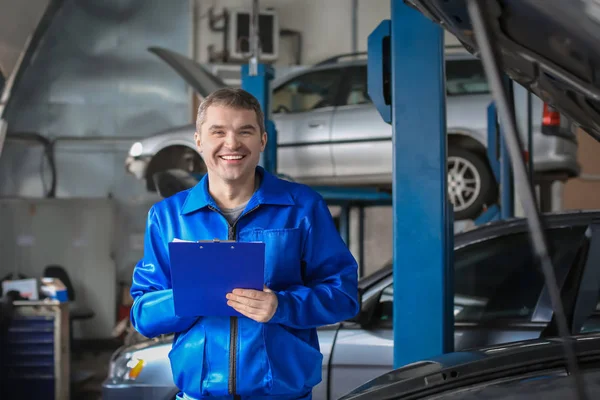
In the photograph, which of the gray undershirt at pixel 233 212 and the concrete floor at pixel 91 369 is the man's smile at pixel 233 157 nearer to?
the gray undershirt at pixel 233 212

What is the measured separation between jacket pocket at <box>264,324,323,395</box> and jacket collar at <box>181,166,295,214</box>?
0.91 feet

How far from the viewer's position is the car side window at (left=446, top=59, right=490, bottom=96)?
5506mm

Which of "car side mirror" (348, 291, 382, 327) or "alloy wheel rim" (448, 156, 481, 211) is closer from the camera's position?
"car side mirror" (348, 291, 382, 327)

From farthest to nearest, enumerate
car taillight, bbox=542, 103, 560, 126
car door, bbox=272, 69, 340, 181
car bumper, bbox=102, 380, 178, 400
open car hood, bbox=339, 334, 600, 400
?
car door, bbox=272, 69, 340, 181 < car taillight, bbox=542, 103, 560, 126 < car bumper, bbox=102, 380, 178, 400 < open car hood, bbox=339, 334, 600, 400

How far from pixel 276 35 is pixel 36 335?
454 cm

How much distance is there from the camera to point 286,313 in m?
1.55

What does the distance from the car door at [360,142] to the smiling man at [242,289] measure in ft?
13.2

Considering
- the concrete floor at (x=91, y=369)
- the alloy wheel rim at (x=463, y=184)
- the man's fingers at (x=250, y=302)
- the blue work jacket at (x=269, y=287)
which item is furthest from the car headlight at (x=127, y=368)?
the alloy wheel rim at (x=463, y=184)

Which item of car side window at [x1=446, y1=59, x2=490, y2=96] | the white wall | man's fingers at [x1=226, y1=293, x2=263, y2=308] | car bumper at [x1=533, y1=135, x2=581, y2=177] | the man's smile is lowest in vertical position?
man's fingers at [x1=226, y1=293, x2=263, y2=308]

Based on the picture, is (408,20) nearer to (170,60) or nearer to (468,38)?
(468,38)

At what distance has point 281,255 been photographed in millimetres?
1629

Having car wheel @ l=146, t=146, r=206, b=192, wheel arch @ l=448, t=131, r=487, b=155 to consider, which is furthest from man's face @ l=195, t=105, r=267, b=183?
car wheel @ l=146, t=146, r=206, b=192

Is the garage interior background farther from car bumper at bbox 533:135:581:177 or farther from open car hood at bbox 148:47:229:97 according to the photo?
car bumper at bbox 533:135:581:177

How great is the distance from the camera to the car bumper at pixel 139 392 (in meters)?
3.15
